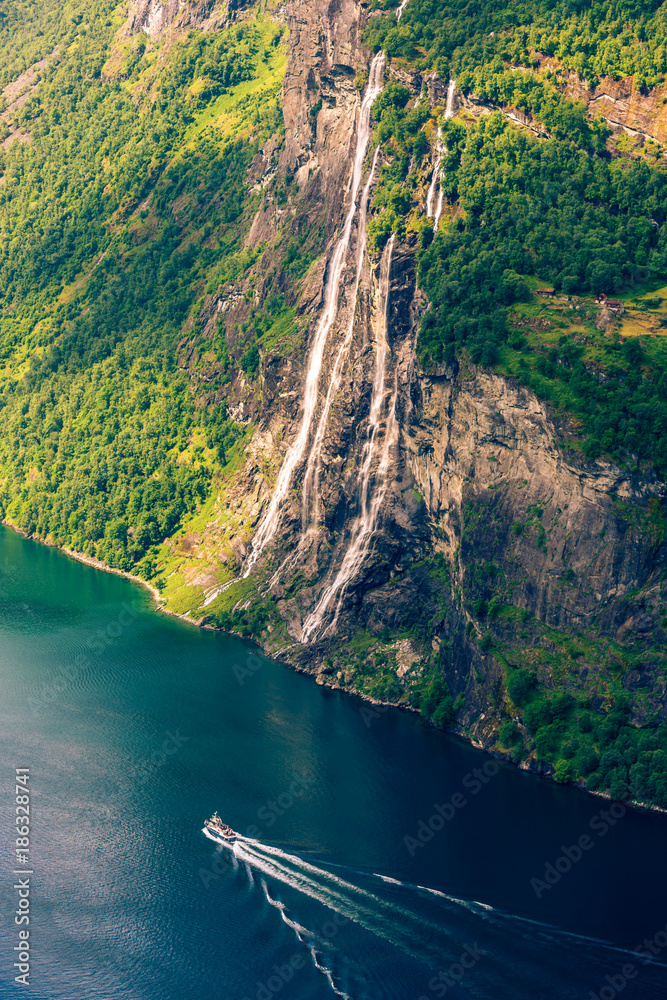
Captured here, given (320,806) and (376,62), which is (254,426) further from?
(320,806)

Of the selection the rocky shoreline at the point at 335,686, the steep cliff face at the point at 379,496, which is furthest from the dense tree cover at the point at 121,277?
the steep cliff face at the point at 379,496

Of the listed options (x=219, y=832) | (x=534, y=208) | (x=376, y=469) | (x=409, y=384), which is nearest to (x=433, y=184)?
(x=534, y=208)

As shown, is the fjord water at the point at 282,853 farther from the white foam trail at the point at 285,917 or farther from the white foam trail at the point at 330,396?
the white foam trail at the point at 330,396

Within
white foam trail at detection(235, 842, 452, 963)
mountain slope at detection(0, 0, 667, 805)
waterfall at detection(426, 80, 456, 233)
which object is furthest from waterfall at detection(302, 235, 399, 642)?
white foam trail at detection(235, 842, 452, 963)

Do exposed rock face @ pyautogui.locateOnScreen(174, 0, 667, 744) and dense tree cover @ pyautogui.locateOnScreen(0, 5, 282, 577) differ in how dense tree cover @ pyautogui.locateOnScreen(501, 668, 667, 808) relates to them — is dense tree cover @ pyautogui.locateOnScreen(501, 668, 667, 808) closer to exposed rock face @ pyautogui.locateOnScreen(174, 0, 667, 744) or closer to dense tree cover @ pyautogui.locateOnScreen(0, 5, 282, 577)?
exposed rock face @ pyautogui.locateOnScreen(174, 0, 667, 744)

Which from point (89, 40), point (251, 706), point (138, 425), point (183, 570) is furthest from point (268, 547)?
point (89, 40)

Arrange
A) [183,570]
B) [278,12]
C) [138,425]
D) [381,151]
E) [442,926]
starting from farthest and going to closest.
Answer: [278,12] < [138,425] < [183,570] < [381,151] < [442,926]
